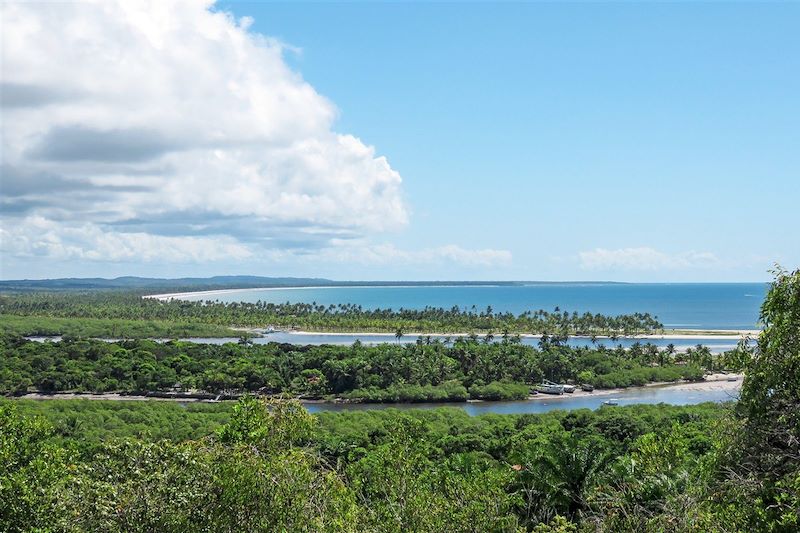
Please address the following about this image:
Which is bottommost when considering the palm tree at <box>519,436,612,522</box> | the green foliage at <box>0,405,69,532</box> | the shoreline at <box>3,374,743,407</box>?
the shoreline at <box>3,374,743,407</box>

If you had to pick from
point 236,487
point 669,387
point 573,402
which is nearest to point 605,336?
point 669,387

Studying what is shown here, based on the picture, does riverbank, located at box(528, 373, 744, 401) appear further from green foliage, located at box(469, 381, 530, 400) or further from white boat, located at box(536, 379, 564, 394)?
green foliage, located at box(469, 381, 530, 400)

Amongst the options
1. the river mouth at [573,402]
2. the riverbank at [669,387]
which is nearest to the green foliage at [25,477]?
the river mouth at [573,402]

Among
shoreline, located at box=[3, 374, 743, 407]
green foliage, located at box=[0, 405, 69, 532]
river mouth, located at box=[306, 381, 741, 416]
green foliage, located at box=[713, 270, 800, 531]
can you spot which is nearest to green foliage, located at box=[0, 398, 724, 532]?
green foliage, located at box=[0, 405, 69, 532]

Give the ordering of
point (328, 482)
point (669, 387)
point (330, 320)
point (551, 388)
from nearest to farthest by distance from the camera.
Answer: point (328, 482), point (551, 388), point (669, 387), point (330, 320)

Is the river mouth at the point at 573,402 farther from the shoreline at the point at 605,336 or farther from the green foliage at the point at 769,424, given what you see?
the green foliage at the point at 769,424

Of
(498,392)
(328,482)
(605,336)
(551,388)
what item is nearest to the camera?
(328,482)

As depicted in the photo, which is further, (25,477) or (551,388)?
(551,388)

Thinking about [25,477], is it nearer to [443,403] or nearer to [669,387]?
[443,403]
